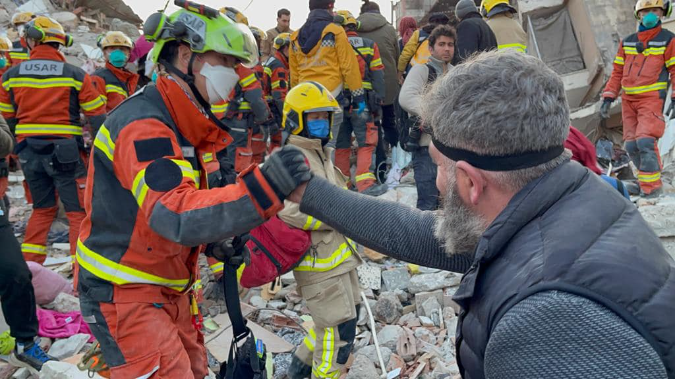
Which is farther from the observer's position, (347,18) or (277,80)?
(277,80)

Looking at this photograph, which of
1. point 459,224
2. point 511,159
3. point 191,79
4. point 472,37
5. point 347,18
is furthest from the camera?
point 347,18

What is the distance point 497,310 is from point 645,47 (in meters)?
7.23

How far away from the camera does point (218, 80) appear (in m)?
Answer: 2.30

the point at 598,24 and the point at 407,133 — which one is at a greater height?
the point at 598,24

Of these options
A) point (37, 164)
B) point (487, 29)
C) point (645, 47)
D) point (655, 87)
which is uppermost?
point (487, 29)

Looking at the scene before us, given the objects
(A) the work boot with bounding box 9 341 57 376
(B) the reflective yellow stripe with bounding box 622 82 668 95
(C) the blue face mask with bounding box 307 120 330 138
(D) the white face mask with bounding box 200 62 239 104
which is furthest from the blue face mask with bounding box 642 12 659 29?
(A) the work boot with bounding box 9 341 57 376

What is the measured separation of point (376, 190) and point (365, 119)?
1011 mm

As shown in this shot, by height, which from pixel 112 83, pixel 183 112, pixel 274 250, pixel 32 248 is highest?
pixel 183 112

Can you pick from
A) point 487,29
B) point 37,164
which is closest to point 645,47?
point 487,29

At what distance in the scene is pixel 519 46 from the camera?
5836 mm

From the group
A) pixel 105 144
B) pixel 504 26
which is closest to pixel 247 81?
pixel 504 26

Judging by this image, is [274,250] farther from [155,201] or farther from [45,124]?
[45,124]

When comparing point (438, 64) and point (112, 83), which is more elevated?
point (438, 64)

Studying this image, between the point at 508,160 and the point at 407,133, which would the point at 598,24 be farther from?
the point at 508,160
